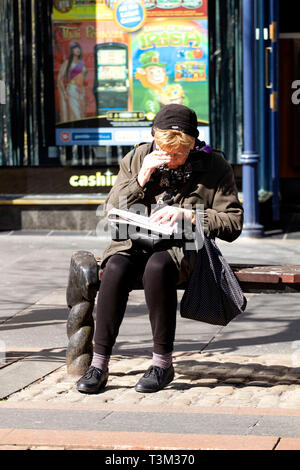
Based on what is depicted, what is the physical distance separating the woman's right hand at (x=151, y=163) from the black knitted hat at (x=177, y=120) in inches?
5.6

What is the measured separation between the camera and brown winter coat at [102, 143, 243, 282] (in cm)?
562

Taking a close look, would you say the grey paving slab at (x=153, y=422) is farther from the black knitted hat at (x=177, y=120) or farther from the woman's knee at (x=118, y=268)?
the black knitted hat at (x=177, y=120)

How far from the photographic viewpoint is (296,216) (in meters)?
12.4

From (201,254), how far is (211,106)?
6.22 m

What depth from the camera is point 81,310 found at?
5.93m

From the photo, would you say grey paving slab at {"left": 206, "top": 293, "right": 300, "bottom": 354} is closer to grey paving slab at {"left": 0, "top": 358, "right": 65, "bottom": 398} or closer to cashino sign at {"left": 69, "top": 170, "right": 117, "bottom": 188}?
grey paving slab at {"left": 0, "top": 358, "right": 65, "bottom": 398}

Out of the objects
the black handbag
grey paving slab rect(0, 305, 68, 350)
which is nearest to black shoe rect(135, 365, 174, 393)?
A: the black handbag

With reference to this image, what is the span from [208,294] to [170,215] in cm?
45

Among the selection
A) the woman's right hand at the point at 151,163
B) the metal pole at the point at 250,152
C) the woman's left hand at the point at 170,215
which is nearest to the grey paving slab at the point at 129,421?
the woman's left hand at the point at 170,215

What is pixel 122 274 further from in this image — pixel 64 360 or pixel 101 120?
pixel 101 120

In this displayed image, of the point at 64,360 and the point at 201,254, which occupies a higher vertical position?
the point at 201,254

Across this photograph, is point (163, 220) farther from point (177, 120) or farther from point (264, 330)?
point (264, 330)
